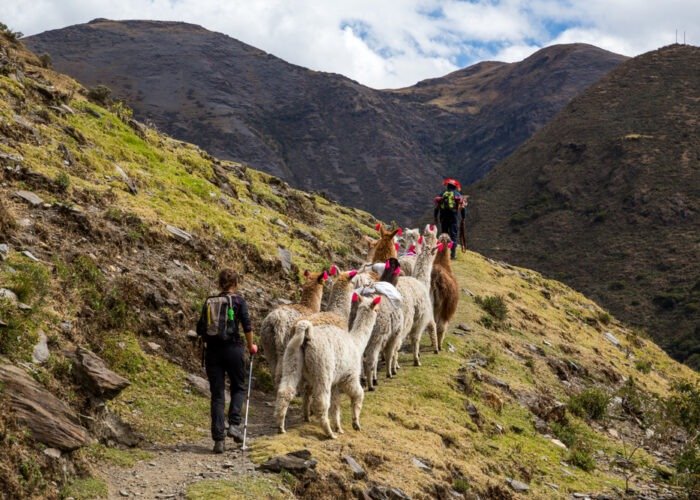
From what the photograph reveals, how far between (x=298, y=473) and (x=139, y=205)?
27.1 feet

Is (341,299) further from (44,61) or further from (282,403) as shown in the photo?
(44,61)

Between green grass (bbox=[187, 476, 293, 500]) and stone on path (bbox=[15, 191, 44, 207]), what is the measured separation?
6725mm

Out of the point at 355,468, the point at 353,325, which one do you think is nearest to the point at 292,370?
the point at 355,468

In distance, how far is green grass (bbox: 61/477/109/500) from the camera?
19.9 ft

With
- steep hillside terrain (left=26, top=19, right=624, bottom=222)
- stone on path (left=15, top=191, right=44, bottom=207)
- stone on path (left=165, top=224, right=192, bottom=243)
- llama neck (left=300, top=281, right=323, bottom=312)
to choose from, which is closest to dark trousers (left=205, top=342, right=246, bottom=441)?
llama neck (left=300, top=281, right=323, bottom=312)

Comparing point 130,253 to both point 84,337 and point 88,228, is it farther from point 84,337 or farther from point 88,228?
point 84,337

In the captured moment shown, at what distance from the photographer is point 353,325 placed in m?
9.79

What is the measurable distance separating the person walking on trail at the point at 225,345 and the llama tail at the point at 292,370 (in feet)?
1.82

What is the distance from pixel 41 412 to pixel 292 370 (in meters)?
2.94

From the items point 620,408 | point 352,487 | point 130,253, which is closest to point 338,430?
point 352,487

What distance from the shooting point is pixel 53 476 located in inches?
242

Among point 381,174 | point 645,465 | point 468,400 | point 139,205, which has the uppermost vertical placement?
point 381,174

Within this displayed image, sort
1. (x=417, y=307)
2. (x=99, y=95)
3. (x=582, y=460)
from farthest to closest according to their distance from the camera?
(x=99, y=95), (x=417, y=307), (x=582, y=460)

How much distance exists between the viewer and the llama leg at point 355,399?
8.96m
